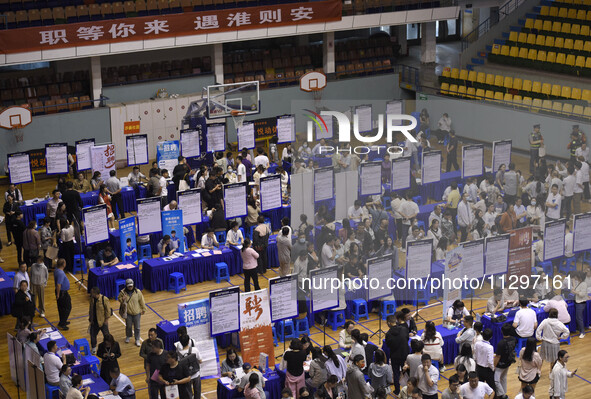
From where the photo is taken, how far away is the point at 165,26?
30.4m

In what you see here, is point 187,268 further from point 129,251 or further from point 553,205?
point 553,205

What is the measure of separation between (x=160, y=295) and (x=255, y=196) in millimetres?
4376

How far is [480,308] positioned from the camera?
19.4 metres

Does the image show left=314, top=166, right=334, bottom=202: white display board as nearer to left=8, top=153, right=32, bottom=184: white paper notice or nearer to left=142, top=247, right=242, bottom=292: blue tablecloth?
left=142, top=247, right=242, bottom=292: blue tablecloth

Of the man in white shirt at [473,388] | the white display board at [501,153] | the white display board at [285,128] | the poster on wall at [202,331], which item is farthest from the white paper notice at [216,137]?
the man in white shirt at [473,388]

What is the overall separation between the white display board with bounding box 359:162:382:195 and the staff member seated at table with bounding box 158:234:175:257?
4.51 meters

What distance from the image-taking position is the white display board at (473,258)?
53.8 feet

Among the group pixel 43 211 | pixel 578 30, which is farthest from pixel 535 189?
pixel 578 30

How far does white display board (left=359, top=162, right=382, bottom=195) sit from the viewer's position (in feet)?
63.9

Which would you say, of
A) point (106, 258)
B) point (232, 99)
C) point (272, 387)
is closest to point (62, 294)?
point (106, 258)

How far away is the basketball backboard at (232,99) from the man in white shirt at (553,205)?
527 inches

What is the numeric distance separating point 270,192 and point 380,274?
234 inches

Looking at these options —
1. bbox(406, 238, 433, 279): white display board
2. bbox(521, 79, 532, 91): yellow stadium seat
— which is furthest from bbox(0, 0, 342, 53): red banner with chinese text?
bbox(406, 238, 433, 279): white display board

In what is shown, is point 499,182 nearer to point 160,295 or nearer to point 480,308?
point 480,308
